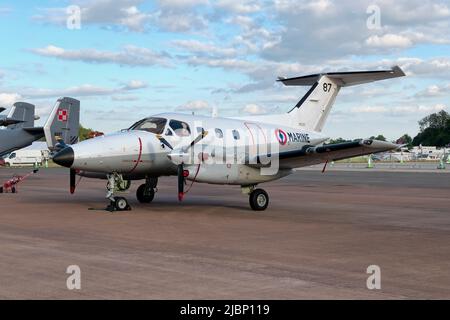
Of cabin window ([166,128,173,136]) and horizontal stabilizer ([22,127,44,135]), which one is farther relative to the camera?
horizontal stabilizer ([22,127,44,135])

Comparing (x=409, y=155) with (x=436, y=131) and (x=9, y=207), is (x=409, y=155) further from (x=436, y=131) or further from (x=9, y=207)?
(x=9, y=207)

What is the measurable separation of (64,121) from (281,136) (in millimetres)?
17394

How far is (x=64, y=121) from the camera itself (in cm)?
3203

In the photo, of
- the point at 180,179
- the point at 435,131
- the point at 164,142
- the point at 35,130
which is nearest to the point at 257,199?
the point at 180,179

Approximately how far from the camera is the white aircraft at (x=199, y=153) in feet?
49.0

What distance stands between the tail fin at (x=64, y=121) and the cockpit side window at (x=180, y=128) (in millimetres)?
16133

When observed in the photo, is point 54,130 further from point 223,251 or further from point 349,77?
point 223,251

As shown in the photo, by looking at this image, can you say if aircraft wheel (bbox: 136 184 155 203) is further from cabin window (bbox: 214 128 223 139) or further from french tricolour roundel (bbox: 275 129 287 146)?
french tricolour roundel (bbox: 275 129 287 146)

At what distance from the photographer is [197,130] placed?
16.4m

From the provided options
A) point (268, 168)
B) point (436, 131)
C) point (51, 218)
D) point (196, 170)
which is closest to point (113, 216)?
point (51, 218)

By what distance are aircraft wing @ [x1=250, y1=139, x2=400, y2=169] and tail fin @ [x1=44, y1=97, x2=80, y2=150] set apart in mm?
17653

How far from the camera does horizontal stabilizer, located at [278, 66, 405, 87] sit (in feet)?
58.7

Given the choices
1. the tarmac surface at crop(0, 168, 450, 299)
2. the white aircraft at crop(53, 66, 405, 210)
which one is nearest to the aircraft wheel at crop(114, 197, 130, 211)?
the white aircraft at crop(53, 66, 405, 210)
